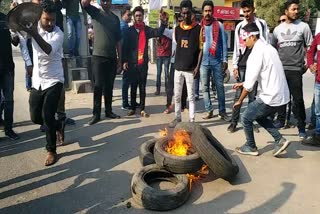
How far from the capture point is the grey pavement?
384 centimetres

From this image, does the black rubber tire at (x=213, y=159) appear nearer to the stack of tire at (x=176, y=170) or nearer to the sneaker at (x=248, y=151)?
the stack of tire at (x=176, y=170)

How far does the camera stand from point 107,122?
701cm

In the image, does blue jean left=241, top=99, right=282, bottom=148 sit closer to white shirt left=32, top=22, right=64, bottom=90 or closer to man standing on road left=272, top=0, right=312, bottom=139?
man standing on road left=272, top=0, right=312, bottom=139

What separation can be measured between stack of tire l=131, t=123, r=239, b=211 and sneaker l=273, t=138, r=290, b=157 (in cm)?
102

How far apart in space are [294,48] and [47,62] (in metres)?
4.06

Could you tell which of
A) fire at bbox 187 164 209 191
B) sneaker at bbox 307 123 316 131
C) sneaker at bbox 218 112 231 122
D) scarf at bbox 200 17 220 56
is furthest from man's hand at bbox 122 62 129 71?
sneaker at bbox 307 123 316 131

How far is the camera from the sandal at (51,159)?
494 centimetres

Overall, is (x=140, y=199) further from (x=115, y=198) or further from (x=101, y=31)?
(x=101, y=31)

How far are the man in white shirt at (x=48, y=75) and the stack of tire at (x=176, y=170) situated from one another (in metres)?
1.54

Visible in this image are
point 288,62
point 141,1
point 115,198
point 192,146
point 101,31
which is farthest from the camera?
point 141,1

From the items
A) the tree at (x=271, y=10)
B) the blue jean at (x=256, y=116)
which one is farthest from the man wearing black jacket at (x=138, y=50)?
the tree at (x=271, y=10)

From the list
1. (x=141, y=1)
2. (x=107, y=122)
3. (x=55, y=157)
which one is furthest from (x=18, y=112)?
(x=141, y=1)

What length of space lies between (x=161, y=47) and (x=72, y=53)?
9.68 feet

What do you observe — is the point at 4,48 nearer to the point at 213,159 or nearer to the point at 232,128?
the point at 213,159
